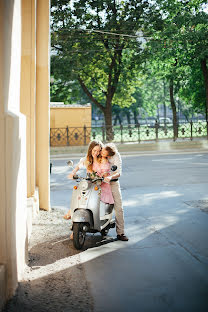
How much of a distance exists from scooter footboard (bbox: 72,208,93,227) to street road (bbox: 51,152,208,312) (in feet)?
1.39

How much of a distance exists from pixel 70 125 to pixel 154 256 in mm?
22527

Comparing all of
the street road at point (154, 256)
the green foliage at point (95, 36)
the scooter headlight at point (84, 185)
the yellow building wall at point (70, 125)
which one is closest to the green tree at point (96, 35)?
the green foliage at point (95, 36)

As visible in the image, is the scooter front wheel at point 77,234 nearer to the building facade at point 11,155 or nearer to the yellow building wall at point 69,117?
the building facade at point 11,155

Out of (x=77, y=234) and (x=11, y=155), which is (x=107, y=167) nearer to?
(x=77, y=234)

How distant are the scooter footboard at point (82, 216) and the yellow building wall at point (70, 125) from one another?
69.0 feet

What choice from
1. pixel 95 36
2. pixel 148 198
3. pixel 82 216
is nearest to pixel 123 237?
pixel 82 216

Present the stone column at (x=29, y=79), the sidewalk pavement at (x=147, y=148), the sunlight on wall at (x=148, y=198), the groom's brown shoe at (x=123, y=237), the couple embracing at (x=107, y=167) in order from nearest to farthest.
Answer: the couple embracing at (x=107, y=167) → the groom's brown shoe at (x=123, y=237) → the stone column at (x=29, y=79) → the sunlight on wall at (x=148, y=198) → the sidewalk pavement at (x=147, y=148)

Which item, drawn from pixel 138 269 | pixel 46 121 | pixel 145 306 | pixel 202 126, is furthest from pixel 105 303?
pixel 202 126

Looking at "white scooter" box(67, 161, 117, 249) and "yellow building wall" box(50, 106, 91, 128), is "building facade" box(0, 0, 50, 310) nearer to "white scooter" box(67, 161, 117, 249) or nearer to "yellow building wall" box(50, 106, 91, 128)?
"white scooter" box(67, 161, 117, 249)

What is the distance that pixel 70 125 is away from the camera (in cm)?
2803

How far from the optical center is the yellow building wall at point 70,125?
27406 millimetres

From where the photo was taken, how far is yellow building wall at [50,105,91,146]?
89.9 feet

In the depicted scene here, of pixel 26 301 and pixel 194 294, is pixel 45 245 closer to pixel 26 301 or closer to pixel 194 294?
pixel 26 301

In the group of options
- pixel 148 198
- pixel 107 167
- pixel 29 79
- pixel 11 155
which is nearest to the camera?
pixel 11 155
